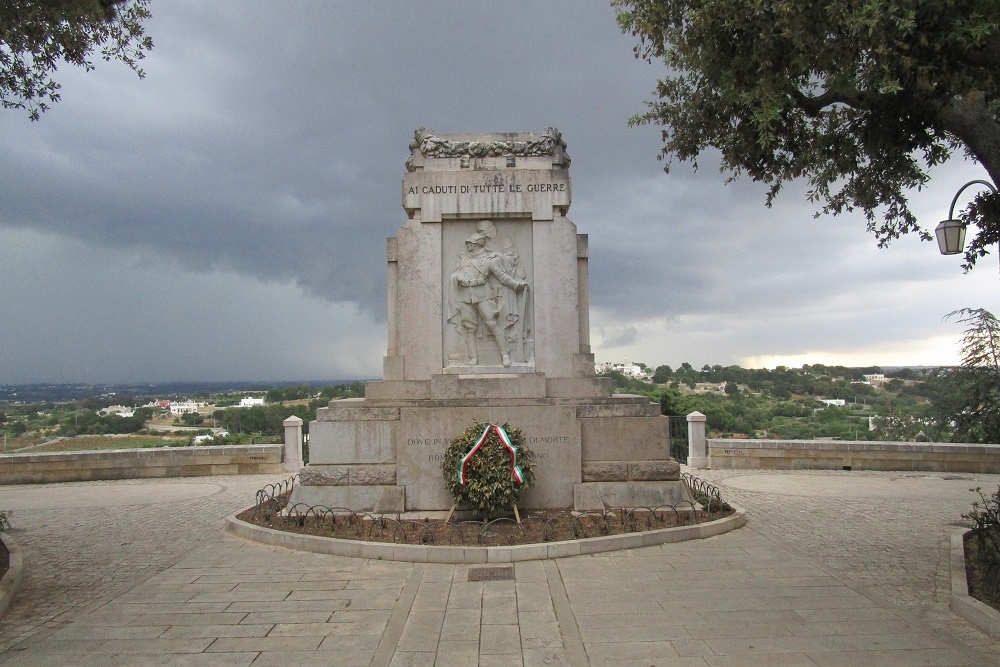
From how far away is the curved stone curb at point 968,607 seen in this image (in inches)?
199

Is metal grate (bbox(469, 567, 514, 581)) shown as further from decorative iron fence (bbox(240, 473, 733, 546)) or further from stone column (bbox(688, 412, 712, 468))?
stone column (bbox(688, 412, 712, 468))

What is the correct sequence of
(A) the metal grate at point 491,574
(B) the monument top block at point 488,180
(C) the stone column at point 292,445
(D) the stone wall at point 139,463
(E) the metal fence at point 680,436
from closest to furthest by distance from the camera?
1. (A) the metal grate at point 491,574
2. (B) the monument top block at point 488,180
3. (D) the stone wall at point 139,463
4. (C) the stone column at point 292,445
5. (E) the metal fence at point 680,436

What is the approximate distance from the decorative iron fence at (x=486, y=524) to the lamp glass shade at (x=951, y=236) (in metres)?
4.26

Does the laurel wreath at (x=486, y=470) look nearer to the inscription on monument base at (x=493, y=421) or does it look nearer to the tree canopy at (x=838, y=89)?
the inscription on monument base at (x=493, y=421)

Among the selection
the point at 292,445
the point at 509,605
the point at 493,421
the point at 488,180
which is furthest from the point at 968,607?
the point at 292,445

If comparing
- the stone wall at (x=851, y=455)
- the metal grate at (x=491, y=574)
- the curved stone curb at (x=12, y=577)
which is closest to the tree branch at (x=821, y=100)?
the metal grate at (x=491, y=574)

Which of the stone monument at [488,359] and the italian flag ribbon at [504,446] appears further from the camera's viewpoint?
the stone monument at [488,359]

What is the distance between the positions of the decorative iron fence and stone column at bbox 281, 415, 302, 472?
260 inches

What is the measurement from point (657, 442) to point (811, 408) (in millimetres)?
22127

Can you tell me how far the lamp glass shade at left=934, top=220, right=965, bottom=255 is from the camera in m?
7.34

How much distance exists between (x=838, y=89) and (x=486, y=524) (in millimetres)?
5785

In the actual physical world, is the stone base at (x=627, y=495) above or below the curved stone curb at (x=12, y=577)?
above

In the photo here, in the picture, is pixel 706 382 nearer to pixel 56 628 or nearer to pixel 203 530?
pixel 203 530

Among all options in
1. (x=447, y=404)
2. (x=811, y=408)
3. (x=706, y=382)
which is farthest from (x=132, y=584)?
(x=706, y=382)
